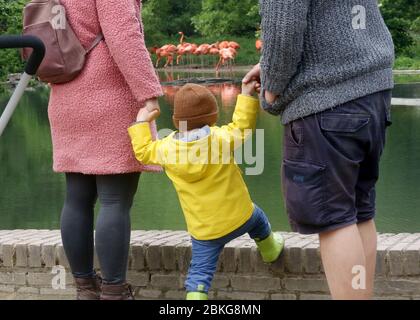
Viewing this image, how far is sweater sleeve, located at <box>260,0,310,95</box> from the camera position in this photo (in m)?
2.28

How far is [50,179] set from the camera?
7203 mm

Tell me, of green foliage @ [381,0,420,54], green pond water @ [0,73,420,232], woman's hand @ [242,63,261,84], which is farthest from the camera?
green foliage @ [381,0,420,54]

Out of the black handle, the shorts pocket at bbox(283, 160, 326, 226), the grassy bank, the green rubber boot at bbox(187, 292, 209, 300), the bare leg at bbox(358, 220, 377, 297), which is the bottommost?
the grassy bank

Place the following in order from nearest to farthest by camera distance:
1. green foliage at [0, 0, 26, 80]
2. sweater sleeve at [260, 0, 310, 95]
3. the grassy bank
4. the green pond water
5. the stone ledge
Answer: sweater sleeve at [260, 0, 310, 95] < the stone ledge < the green pond water < green foliage at [0, 0, 26, 80] < the grassy bank

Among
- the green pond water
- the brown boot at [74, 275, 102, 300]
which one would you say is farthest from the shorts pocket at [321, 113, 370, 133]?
the green pond water

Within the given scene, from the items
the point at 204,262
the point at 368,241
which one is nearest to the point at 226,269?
the point at 204,262

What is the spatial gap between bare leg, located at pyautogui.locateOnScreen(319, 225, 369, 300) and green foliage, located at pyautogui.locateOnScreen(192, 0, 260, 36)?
91.2 feet

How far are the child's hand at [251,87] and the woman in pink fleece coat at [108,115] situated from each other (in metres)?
0.28

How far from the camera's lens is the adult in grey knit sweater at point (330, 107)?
2.33 m

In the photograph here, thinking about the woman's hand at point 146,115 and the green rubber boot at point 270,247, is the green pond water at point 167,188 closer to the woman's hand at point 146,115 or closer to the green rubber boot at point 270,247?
the green rubber boot at point 270,247

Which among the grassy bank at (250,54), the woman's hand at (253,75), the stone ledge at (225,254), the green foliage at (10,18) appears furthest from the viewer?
the grassy bank at (250,54)

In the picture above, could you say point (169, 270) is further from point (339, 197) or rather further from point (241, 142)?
point (339, 197)

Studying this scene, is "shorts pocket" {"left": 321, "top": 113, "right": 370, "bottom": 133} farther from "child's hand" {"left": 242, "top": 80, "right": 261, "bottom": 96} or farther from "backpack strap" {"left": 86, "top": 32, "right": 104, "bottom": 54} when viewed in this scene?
"backpack strap" {"left": 86, "top": 32, "right": 104, "bottom": 54}

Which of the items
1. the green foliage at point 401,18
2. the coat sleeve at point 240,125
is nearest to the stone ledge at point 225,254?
the coat sleeve at point 240,125
